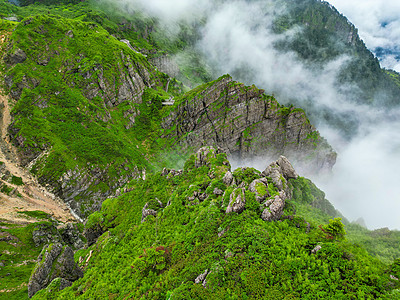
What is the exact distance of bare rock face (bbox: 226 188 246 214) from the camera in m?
16.4

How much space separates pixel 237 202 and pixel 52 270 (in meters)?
25.5

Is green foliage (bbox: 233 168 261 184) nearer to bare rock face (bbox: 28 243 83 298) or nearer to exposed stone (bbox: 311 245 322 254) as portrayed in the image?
exposed stone (bbox: 311 245 322 254)

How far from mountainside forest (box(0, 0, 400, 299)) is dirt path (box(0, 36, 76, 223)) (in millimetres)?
399

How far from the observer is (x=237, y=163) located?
101812mm

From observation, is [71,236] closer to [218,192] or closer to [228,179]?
[218,192]

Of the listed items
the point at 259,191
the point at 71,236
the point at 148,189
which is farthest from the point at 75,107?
the point at 259,191

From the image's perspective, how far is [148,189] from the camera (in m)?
33.0

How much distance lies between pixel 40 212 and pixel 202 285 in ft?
212

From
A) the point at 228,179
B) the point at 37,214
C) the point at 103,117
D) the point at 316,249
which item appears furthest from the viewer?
the point at 103,117

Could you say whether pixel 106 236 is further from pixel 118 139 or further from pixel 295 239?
pixel 118 139

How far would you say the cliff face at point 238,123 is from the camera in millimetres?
96375

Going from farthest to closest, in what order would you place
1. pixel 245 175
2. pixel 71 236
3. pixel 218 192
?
pixel 71 236 < pixel 245 175 < pixel 218 192

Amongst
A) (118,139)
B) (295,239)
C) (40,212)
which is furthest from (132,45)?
(295,239)

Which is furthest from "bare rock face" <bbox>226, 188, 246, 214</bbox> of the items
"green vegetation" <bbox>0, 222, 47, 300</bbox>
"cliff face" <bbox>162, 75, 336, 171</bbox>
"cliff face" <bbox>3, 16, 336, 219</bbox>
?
"cliff face" <bbox>162, 75, 336, 171</bbox>
